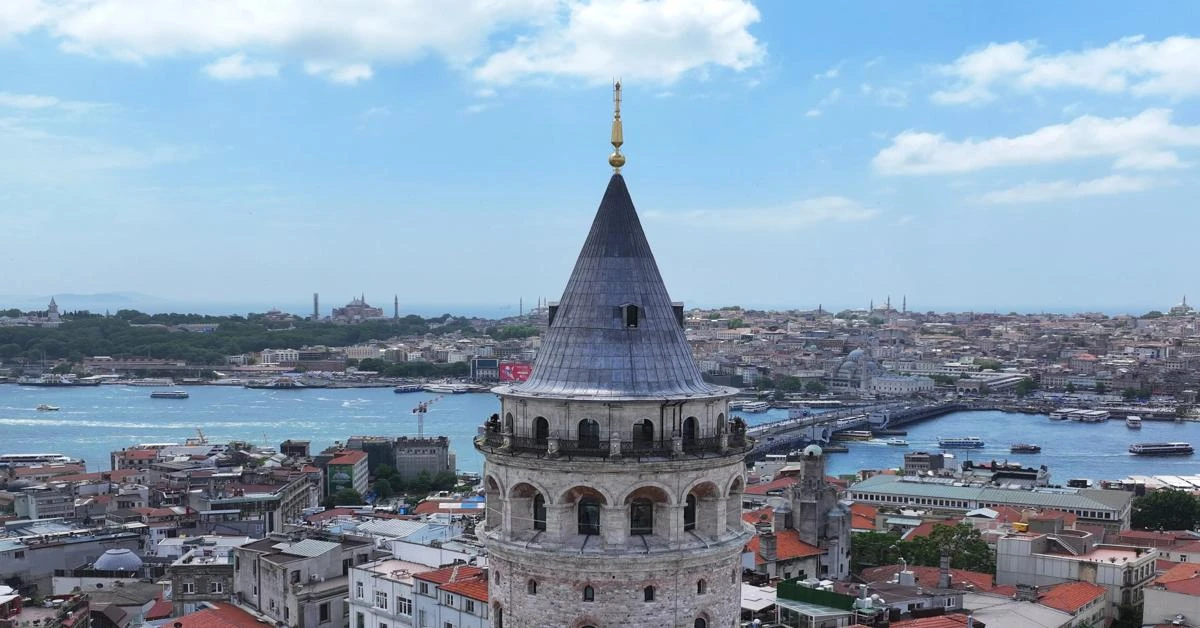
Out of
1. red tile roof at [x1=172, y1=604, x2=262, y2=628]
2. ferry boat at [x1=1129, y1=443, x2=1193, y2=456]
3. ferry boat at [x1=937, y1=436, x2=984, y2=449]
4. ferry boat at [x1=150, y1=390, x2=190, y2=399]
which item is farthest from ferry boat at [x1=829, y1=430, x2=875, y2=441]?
red tile roof at [x1=172, y1=604, x2=262, y2=628]

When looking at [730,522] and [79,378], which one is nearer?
[730,522]

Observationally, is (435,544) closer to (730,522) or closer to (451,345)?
(730,522)

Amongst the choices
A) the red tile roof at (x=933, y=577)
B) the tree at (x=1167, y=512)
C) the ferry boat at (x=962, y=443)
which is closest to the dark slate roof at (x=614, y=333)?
the red tile roof at (x=933, y=577)

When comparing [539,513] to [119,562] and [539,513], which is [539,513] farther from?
[119,562]

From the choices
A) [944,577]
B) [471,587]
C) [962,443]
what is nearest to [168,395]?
[962,443]

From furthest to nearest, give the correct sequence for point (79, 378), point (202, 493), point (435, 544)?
point (79, 378)
point (202, 493)
point (435, 544)

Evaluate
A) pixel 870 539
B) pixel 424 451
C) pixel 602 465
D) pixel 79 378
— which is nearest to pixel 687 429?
pixel 602 465

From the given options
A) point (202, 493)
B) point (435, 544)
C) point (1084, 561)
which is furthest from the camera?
point (202, 493)
